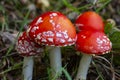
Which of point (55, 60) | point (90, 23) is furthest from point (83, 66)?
point (90, 23)

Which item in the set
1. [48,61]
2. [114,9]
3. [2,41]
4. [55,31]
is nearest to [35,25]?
[55,31]

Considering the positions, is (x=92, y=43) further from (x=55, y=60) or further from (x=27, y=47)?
(x=27, y=47)

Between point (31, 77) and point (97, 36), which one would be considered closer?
point (97, 36)

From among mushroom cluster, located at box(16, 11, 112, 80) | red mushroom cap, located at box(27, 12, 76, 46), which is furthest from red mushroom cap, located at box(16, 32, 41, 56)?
red mushroom cap, located at box(27, 12, 76, 46)

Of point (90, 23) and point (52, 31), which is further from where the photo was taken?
point (90, 23)

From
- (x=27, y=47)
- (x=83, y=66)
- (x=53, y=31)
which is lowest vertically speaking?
(x=83, y=66)

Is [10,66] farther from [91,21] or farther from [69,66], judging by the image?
[91,21]
